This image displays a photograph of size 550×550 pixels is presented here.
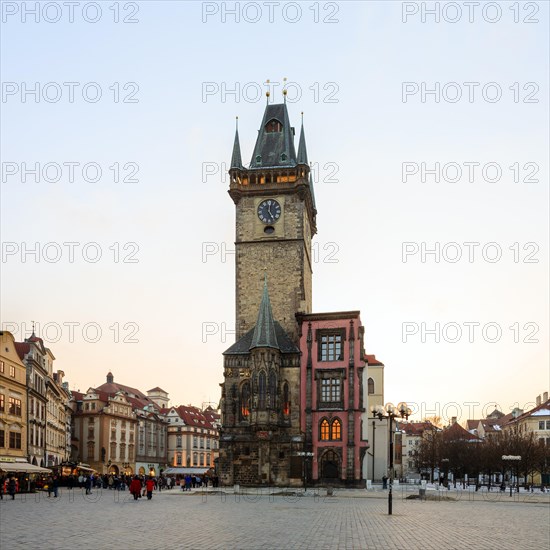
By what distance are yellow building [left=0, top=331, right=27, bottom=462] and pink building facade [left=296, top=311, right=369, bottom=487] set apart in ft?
83.7

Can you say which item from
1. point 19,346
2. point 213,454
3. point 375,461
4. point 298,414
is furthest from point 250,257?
point 213,454

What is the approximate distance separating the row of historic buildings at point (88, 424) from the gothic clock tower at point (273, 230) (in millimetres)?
21474

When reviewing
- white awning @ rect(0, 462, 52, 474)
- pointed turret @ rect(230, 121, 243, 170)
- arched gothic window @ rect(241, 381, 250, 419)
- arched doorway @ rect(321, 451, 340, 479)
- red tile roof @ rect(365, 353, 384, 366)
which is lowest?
arched doorway @ rect(321, 451, 340, 479)

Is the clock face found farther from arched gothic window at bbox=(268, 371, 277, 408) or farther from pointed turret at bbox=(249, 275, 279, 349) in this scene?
arched gothic window at bbox=(268, 371, 277, 408)

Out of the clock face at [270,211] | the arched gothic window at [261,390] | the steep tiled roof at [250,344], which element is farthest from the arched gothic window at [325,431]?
the clock face at [270,211]

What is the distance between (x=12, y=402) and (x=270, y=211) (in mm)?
31349

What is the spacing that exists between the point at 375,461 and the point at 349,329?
25.2 m

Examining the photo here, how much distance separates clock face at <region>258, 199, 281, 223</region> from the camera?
7681cm

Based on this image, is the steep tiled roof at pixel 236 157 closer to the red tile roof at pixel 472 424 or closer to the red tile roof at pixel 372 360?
the red tile roof at pixel 372 360

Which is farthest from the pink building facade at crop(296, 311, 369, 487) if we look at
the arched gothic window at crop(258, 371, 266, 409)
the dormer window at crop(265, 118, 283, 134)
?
the dormer window at crop(265, 118, 283, 134)

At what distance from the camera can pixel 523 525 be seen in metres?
27.5

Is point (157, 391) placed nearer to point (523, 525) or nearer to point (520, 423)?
point (520, 423)

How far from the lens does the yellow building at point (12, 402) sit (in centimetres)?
6153

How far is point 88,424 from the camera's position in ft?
363
